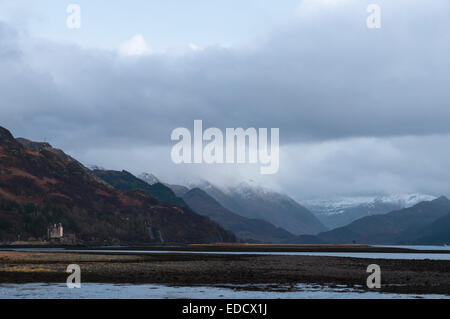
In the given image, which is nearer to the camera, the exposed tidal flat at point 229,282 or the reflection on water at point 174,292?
the reflection on water at point 174,292

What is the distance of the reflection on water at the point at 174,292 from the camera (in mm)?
60062

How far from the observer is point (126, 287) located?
68.9 m

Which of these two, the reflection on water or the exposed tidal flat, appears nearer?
the reflection on water

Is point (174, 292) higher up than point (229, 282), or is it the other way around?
point (174, 292)

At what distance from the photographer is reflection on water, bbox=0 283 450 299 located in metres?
60.1

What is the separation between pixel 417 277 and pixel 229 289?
34.6 m

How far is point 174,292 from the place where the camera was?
64188 millimetres

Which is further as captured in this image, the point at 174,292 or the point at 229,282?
the point at 229,282
